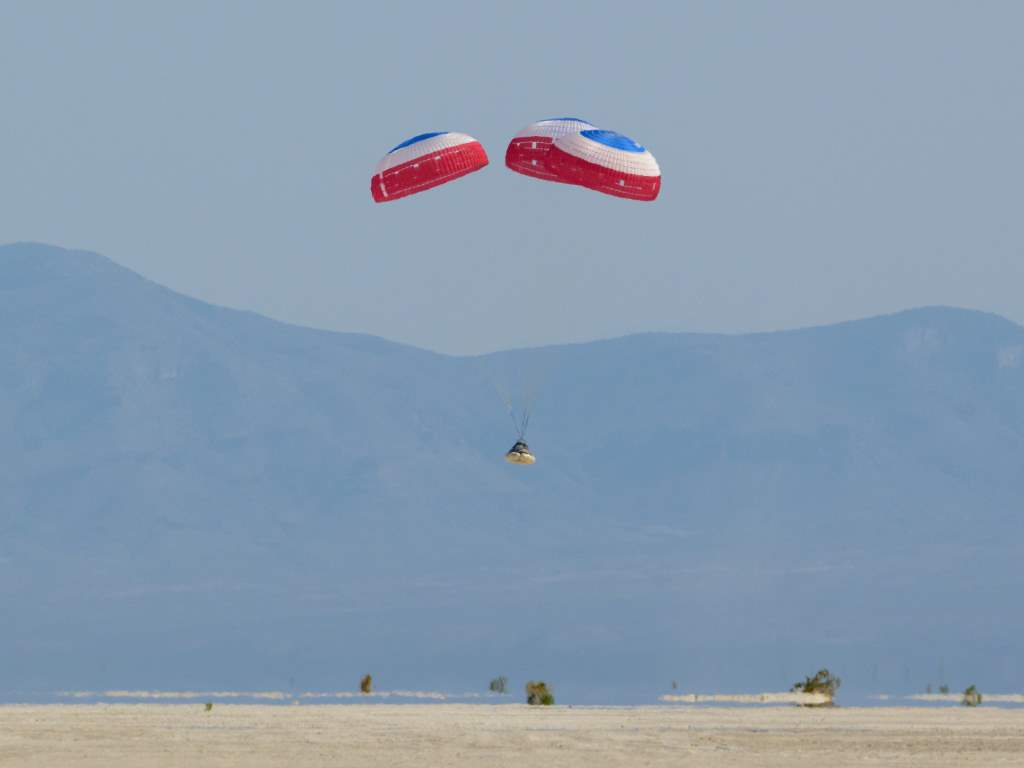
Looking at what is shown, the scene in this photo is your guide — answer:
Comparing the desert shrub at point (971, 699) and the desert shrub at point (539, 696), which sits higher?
the desert shrub at point (971, 699)

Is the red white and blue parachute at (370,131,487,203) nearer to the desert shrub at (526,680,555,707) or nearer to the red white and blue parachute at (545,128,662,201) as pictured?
the red white and blue parachute at (545,128,662,201)

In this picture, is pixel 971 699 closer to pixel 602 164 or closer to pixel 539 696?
pixel 539 696

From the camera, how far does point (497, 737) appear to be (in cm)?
4194

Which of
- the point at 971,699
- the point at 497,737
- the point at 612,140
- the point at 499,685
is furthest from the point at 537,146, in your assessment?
the point at 499,685

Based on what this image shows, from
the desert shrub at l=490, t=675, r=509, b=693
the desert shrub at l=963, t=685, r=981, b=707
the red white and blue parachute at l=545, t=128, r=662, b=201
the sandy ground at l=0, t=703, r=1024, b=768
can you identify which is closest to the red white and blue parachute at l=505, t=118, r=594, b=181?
the red white and blue parachute at l=545, t=128, r=662, b=201

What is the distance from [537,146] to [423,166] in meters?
2.74

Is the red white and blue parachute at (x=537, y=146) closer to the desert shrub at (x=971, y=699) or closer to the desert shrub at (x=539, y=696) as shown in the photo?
the desert shrub at (x=539, y=696)

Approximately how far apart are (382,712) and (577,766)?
570 inches

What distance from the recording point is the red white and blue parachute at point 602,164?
161ft

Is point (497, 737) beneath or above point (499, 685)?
beneath

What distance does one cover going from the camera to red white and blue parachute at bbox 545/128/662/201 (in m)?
49.1

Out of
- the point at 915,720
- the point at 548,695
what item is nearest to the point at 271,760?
the point at 915,720

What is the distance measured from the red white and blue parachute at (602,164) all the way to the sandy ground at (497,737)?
1218 cm

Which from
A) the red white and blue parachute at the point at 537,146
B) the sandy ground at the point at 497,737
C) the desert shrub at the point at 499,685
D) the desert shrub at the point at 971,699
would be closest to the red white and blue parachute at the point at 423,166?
the red white and blue parachute at the point at 537,146
